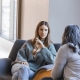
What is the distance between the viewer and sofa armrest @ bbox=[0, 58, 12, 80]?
7.40 ft

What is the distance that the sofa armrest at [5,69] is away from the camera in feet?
7.40

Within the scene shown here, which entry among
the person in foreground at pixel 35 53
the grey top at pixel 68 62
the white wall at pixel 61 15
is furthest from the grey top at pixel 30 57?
the grey top at pixel 68 62

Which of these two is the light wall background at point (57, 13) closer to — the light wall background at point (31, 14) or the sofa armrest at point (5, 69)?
the light wall background at point (31, 14)

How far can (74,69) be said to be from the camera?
1.33m

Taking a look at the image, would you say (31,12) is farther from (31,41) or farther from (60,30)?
(31,41)

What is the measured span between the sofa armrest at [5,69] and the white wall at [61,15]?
1.21 meters

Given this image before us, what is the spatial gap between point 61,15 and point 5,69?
1594 millimetres

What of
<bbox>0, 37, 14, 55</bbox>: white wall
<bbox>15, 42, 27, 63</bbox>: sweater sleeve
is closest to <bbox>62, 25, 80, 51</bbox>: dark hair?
<bbox>15, 42, 27, 63</bbox>: sweater sleeve

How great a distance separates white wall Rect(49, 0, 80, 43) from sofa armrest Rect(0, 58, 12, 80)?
3.97 ft

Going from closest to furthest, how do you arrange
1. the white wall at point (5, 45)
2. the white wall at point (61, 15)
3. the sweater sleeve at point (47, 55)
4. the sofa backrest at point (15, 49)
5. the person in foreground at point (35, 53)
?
the sweater sleeve at point (47, 55) < the person in foreground at point (35, 53) < the sofa backrest at point (15, 49) < the white wall at point (61, 15) < the white wall at point (5, 45)

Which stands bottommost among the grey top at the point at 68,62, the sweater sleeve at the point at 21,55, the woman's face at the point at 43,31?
the sweater sleeve at the point at 21,55

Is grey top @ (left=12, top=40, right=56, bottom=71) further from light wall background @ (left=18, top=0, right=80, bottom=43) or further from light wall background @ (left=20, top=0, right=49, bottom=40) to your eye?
light wall background @ (left=20, top=0, right=49, bottom=40)

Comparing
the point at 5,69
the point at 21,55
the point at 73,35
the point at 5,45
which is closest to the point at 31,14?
the point at 21,55

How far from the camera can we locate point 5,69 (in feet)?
7.83
